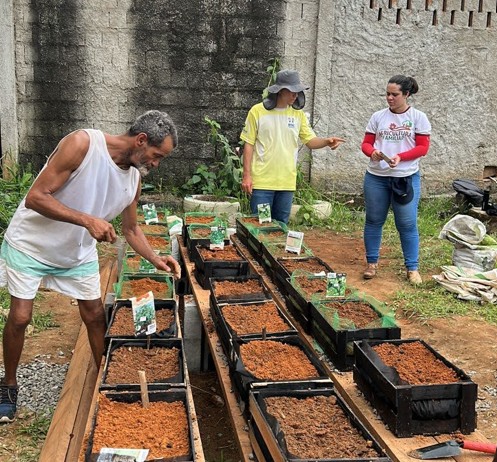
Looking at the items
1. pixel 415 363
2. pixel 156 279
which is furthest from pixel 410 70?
pixel 415 363

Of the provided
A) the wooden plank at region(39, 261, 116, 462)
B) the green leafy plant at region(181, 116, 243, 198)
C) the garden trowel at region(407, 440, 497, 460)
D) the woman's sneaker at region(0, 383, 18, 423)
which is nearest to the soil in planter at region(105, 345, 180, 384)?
the wooden plank at region(39, 261, 116, 462)

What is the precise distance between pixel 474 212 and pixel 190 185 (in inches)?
133

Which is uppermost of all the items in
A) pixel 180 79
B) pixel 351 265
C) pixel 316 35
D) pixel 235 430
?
pixel 316 35

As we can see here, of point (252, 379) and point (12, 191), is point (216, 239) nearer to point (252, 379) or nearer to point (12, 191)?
point (252, 379)

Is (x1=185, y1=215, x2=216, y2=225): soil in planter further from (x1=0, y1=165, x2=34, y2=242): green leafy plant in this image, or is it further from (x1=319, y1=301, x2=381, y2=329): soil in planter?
(x1=319, y1=301, x2=381, y2=329): soil in planter

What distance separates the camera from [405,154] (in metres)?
4.78

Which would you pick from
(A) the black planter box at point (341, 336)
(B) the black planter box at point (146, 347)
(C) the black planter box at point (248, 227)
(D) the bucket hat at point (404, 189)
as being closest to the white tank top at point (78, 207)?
(B) the black planter box at point (146, 347)

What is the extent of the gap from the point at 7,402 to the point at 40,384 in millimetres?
425

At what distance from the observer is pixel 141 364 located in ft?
9.02

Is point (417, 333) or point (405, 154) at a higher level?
point (405, 154)

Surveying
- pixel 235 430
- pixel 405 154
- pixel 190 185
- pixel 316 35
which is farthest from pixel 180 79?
pixel 235 430

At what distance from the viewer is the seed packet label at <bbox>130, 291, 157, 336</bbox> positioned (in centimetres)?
282

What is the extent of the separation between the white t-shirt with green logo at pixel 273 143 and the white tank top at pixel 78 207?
87.0 inches

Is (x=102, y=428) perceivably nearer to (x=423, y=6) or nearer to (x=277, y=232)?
(x=277, y=232)
